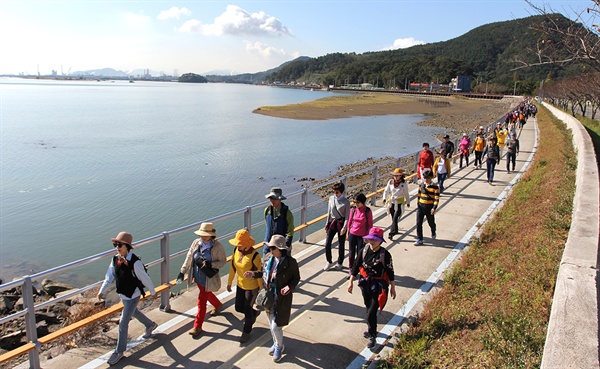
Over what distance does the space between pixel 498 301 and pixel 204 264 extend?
405 centimetres

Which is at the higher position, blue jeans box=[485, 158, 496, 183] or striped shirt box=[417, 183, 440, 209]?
striped shirt box=[417, 183, 440, 209]

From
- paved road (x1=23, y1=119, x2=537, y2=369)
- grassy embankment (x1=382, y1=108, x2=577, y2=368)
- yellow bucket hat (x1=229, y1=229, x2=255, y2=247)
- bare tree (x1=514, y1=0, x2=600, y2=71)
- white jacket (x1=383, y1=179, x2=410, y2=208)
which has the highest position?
bare tree (x1=514, y1=0, x2=600, y2=71)

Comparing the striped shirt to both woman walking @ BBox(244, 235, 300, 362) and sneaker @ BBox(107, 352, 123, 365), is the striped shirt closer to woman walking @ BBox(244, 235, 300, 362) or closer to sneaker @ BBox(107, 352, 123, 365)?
woman walking @ BBox(244, 235, 300, 362)

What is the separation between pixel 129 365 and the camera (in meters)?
5.42

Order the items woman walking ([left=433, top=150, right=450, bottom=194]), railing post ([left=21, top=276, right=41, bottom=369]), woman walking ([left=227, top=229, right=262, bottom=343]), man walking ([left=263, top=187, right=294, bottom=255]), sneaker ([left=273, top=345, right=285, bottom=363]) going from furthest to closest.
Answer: woman walking ([left=433, top=150, right=450, bottom=194])
man walking ([left=263, top=187, right=294, bottom=255])
woman walking ([left=227, top=229, right=262, bottom=343])
sneaker ([left=273, top=345, right=285, bottom=363])
railing post ([left=21, top=276, right=41, bottom=369])

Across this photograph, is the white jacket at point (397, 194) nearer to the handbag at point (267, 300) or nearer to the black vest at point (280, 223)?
the black vest at point (280, 223)

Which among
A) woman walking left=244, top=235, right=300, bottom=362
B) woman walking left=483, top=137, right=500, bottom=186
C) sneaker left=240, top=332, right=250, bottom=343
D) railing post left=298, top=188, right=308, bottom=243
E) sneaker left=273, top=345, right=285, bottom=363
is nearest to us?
woman walking left=244, top=235, right=300, bottom=362

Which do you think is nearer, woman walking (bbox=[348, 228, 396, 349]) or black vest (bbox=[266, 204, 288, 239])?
woman walking (bbox=[348, 228, 396, 349])

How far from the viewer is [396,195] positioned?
9.83 m

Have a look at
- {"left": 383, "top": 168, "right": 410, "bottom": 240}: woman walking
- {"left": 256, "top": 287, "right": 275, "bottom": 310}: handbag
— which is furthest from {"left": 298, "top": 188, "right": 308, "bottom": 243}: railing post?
{"left": 256, "top": 287, "right": 275, "bottom": 310}: handbag

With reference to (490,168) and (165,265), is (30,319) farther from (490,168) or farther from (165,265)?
(490,168)

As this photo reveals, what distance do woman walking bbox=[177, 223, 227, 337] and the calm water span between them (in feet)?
30.0

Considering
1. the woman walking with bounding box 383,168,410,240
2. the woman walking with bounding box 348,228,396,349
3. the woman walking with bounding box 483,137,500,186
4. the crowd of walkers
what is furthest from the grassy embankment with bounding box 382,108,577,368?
the woman walking with bounding box 483,137,500,186

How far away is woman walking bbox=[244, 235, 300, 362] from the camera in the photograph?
540cm
